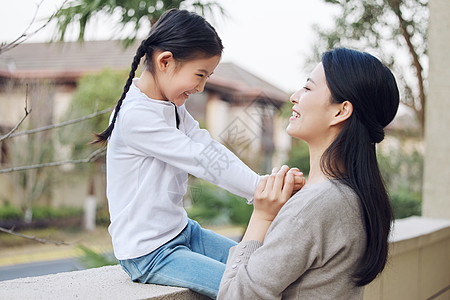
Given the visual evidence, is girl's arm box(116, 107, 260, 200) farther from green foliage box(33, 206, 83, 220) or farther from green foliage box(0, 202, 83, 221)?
green foliage box(33, 206, 83, 220)

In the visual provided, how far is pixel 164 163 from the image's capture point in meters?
1.45

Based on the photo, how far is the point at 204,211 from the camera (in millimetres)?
6824

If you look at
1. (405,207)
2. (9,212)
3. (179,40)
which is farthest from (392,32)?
(9,212)

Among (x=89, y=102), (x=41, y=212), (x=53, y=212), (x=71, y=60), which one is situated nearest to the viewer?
(x=89, y=102)

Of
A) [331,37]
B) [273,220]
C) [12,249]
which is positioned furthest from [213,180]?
[12,249]

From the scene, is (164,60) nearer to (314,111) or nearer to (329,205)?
(314,111)

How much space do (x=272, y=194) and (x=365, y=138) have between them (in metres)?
0.26

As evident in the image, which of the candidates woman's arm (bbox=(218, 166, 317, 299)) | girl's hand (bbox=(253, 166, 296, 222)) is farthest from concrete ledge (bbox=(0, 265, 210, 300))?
girl's hand (bbox=(253, 166, 296, 222))

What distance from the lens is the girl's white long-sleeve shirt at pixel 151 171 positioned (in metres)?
1.38

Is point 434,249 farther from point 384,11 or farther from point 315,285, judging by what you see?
point 384,11

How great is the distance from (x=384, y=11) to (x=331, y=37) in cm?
89

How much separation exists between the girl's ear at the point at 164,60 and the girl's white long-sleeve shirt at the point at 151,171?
0.31 ft

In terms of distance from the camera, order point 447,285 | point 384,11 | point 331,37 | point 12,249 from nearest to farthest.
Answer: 1. point 447,285
2. point 384,11
3. point 331,37
4. point 12,249

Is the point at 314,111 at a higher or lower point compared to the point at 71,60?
higher
